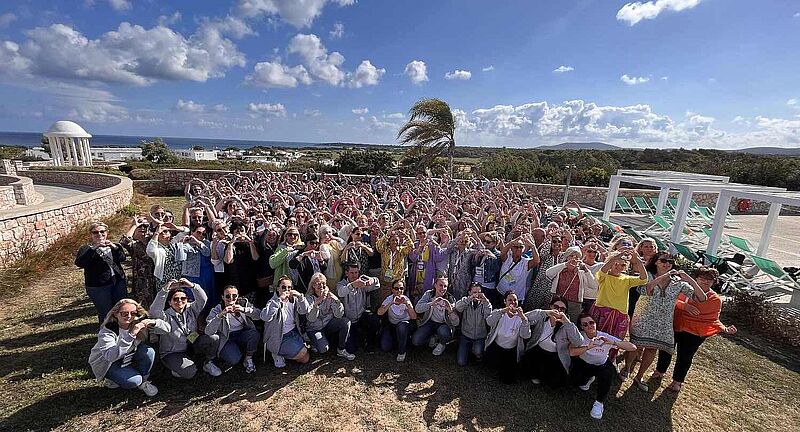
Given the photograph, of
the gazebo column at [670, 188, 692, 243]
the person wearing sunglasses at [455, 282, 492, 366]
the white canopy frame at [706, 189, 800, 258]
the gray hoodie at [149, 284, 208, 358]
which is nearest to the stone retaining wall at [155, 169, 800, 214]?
the gazebo column at [670, 188, 692, 243]

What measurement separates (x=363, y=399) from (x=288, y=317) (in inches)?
45.6

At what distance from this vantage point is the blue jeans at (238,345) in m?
3.84

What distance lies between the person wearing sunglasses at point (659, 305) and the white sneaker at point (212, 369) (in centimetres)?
431

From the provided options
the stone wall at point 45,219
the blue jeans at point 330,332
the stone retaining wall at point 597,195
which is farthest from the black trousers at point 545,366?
the stone retaining wall at point 597,195

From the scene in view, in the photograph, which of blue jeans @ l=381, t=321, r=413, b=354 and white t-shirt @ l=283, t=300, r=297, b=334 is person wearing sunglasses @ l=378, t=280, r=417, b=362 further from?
white t-shirt @ l=283, t=300, r=297, b=334

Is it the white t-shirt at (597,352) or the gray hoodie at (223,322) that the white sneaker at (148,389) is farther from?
the white t-shirt at (597,352)

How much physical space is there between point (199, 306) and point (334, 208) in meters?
4.23

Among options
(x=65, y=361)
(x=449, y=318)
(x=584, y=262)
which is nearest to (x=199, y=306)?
(x=65, y=361)

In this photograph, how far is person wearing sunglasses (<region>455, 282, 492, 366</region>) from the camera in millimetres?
4165

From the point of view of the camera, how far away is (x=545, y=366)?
12.5 ft

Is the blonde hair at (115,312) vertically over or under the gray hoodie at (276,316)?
over

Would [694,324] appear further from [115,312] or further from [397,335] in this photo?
[115,312]

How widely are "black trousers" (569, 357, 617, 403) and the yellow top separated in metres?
0.55

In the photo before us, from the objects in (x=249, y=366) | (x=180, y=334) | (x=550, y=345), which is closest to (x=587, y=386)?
(x=550, y=345)
